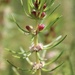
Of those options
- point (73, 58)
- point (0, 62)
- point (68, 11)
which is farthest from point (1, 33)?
point (68, 11)

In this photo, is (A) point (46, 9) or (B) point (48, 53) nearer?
(A) point (46, 9)

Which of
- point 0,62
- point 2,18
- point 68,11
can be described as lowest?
point 0,62

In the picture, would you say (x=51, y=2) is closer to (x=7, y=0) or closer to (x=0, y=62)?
(x=0, y=62)

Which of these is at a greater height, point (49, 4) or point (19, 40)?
point (19, 40)

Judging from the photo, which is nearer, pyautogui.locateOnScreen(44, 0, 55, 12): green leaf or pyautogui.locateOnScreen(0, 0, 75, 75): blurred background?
pyautogui.locateOnScreen(44, 0, 55, 12): green leaf

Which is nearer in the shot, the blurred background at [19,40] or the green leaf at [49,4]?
the green leaf at [49,4]

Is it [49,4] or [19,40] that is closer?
[49,4]

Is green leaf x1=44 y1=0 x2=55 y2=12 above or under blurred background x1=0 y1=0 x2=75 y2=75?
under

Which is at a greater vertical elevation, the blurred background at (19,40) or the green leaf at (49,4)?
the blurred background at (19,40)

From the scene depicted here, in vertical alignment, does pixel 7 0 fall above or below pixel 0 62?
above

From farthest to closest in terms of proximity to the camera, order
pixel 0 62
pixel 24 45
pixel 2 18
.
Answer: pixel 24 45, pixel 2 18, pixel 0 62

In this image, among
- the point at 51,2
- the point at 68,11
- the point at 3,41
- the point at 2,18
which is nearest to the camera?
the point at 51,2
